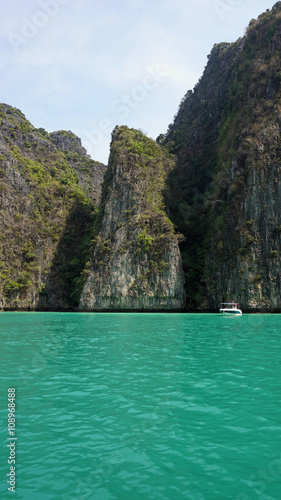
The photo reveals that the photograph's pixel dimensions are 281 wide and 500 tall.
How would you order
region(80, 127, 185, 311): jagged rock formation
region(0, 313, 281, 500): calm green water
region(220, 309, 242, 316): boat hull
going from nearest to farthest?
region(0, 313, 281, 500): calm green water < region(220, 309, 242, 316): boat hull < region(80, 127, 185, 311): jagged rock formation

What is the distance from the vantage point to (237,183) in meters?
58.6

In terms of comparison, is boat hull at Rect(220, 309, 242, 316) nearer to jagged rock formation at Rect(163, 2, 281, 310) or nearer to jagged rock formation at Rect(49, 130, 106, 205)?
jagged rock formation at Rect(163, 2, 281, 310)

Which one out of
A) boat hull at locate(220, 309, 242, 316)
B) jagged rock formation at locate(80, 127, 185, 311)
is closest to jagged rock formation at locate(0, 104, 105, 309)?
jagged rock formation at locate(80, 127, 185, 311)

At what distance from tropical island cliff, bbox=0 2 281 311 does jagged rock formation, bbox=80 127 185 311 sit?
199mm

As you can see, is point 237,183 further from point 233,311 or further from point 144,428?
point 144,428

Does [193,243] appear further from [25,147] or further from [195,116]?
[25,147]

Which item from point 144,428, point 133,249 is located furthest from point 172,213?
point 144,428

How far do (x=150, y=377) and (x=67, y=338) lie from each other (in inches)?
453

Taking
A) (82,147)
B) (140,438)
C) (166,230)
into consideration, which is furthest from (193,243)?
(82,147)

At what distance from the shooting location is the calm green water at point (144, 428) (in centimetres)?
527

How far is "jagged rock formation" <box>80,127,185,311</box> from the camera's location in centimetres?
6031

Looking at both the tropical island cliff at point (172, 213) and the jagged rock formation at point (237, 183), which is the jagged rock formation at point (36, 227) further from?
the jagged rock formation at point (237, 183)

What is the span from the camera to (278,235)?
5078 cm

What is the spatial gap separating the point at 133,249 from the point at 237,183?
2111 cm
